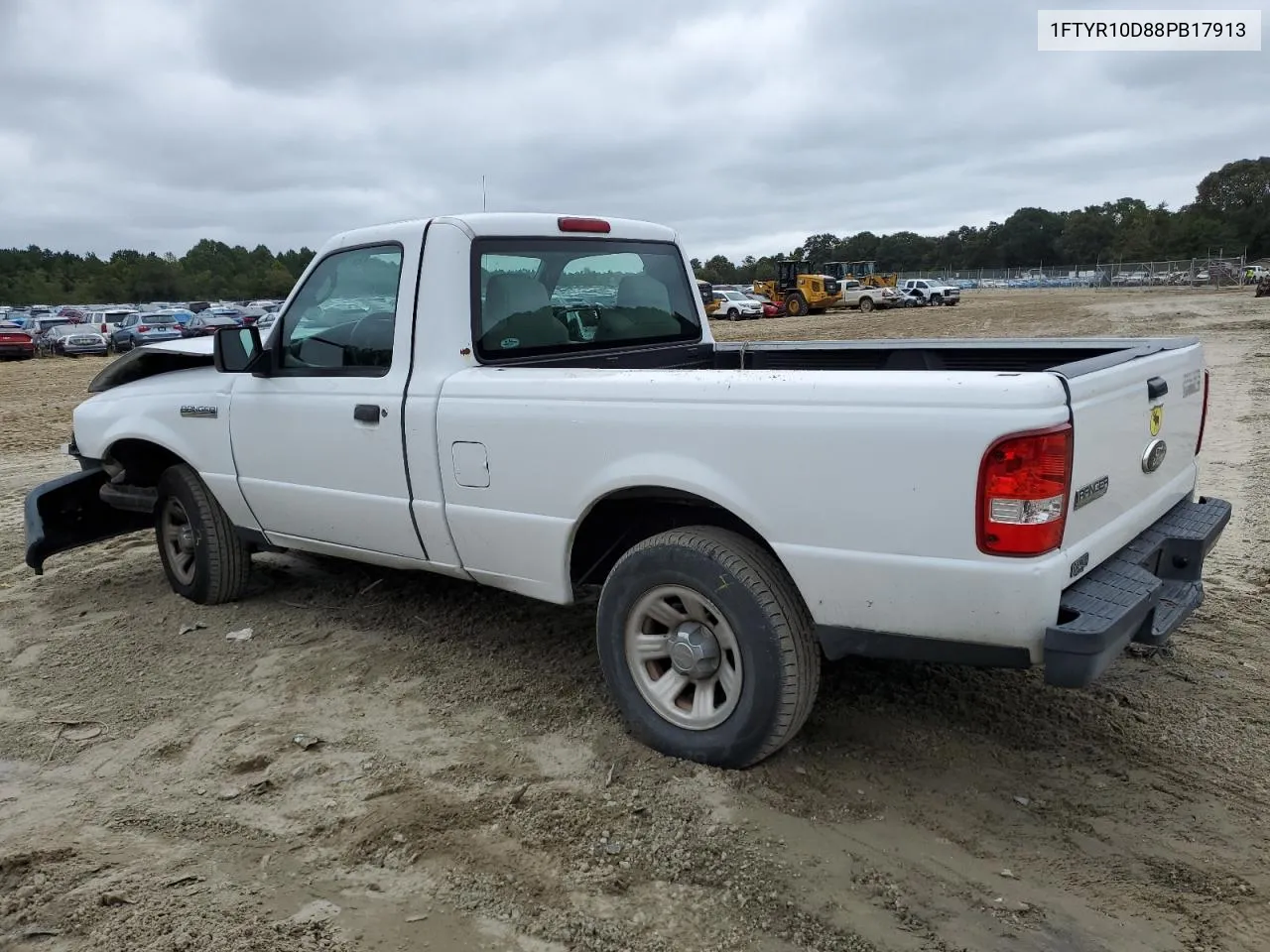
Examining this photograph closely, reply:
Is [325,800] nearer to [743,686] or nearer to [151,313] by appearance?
[743,686]

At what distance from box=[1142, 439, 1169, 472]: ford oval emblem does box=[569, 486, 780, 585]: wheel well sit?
4.28 feet

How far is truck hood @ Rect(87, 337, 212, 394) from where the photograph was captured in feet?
17.4

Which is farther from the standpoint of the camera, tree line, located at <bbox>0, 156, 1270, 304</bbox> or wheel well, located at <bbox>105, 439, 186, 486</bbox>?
tree line, located at <bbox>0, 156, 1270, 304</bbox>

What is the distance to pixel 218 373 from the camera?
5109 mm

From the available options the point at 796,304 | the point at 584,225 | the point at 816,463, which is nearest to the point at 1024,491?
the point at 816,463

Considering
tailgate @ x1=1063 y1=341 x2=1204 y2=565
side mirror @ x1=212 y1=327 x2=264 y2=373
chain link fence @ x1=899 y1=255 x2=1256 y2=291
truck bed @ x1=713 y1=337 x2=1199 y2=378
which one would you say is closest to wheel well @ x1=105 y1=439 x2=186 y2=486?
side mirror @ x1=212 y1=327 x2=264 y2=373

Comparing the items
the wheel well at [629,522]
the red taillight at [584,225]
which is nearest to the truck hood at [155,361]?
the red taillight at [584,225]

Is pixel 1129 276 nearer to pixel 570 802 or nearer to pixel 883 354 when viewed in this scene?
pixel 883 354

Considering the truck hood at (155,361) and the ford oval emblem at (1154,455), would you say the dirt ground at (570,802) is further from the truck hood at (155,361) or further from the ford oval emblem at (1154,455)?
the truck hood at (155,361)

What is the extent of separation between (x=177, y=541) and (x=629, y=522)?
3158mm

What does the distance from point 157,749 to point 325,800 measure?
903 millimetres

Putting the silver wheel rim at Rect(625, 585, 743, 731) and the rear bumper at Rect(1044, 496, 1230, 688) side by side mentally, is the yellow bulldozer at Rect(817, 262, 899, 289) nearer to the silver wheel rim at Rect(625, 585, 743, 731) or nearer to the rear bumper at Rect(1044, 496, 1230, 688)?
the rear bumper at Rect(1044, 496, 1230, 688)

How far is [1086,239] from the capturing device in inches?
4412

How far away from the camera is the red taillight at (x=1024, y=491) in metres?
2.68
